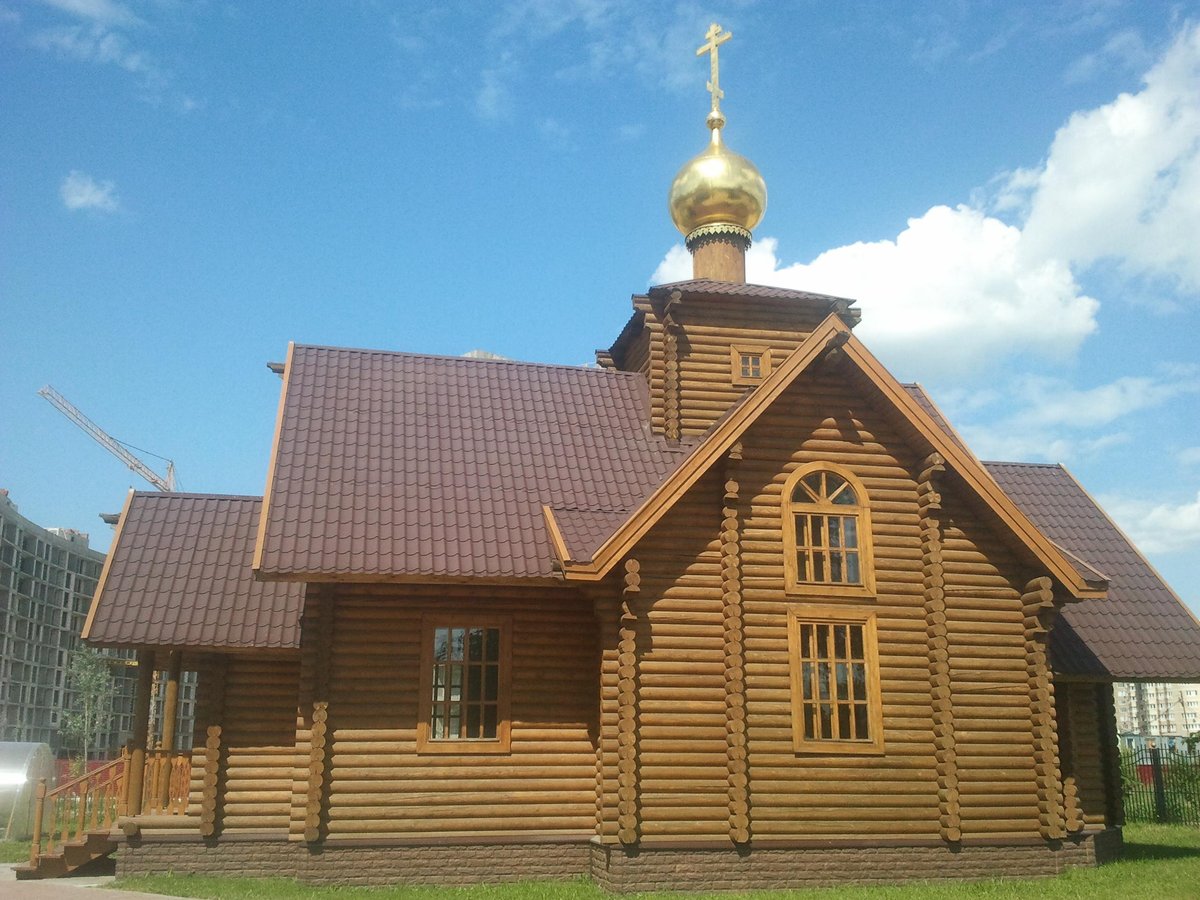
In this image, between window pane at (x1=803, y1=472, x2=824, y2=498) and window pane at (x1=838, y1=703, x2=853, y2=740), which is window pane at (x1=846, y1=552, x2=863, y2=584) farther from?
window pane at (x1=838, y1=703, x2=853, y2=740)

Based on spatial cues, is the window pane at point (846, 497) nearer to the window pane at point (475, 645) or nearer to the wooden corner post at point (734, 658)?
the wooden corner post at point (734, 658)

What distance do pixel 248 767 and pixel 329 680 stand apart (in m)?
1.73

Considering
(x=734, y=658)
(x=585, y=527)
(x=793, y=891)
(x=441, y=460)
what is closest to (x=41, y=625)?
(x=441, y=460)

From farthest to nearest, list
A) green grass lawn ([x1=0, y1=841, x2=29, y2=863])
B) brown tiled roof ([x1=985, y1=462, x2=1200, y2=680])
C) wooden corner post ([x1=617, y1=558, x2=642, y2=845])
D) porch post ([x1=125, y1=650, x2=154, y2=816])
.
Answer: brown tiled roof ([x1=985, y1=462, x2=1200, y2=680]), green grass lawn ([x1=0, y1=841, x2=29, y2=863]), porch post ([x1=125, y1=650, x2=154, y2=816]), wooden corner post ([x1=617, y1=558, x2=642, y2=845])

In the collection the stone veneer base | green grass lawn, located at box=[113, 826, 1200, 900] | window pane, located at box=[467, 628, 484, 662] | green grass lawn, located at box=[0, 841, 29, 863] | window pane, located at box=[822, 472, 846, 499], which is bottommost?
green grass lawn, located at box=[0, 841, 29, 863]

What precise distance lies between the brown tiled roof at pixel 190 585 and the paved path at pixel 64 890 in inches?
114

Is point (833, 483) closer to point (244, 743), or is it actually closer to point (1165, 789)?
point (244, 743)

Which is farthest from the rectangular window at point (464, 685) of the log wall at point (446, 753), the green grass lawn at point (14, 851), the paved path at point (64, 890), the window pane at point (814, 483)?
the green grass lawn at point (14, 851)

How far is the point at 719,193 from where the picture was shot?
19.2 meters

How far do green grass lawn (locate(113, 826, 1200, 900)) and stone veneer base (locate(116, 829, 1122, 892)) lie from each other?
20 cm

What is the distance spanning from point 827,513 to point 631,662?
3.43m

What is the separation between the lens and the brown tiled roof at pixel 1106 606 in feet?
52.5

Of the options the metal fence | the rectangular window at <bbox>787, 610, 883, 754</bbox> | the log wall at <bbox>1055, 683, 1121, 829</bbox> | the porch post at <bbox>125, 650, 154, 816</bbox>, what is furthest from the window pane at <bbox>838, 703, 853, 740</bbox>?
the metal fence

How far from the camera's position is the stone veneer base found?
41.4 ft
